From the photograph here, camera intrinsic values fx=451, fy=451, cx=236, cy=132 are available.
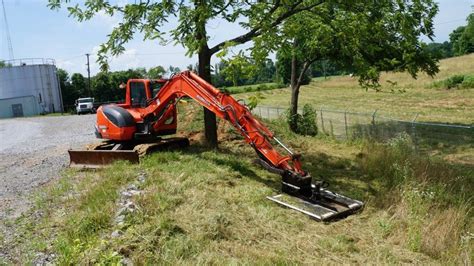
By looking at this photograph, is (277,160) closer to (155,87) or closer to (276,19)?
(276,19)

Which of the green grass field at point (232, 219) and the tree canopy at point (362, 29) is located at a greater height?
the tree canopy at point (362, 29)

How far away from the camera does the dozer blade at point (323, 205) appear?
25.5 feet

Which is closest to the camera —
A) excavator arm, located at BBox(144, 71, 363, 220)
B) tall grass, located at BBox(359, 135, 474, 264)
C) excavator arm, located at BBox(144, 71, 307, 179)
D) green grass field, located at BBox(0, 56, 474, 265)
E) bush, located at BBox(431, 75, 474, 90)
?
green grass field, located at BBox(0, 56, 474, 265)

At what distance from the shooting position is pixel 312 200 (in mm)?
8375

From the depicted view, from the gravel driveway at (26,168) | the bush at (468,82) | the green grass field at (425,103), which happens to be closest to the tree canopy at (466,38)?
the green grass field at (425,103)

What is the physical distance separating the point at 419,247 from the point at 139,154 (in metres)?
7.40

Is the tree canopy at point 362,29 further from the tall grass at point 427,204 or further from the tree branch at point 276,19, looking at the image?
the tall grass at point 427,204

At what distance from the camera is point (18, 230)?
7.04m

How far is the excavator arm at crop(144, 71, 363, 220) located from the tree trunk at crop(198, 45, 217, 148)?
1757mm

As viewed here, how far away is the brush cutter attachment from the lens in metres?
7.91

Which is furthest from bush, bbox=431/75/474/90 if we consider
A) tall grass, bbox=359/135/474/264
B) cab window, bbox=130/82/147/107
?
cab window, bbox=130/82/147/107

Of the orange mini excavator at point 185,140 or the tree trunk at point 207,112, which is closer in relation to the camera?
the orange mini excavator at point 185,140

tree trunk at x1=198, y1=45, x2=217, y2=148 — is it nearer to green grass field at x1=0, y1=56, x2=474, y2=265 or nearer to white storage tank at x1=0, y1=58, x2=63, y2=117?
green grass field at x1=0, y1=56, x2=474, y2=265

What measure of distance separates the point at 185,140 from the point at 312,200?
556cm
